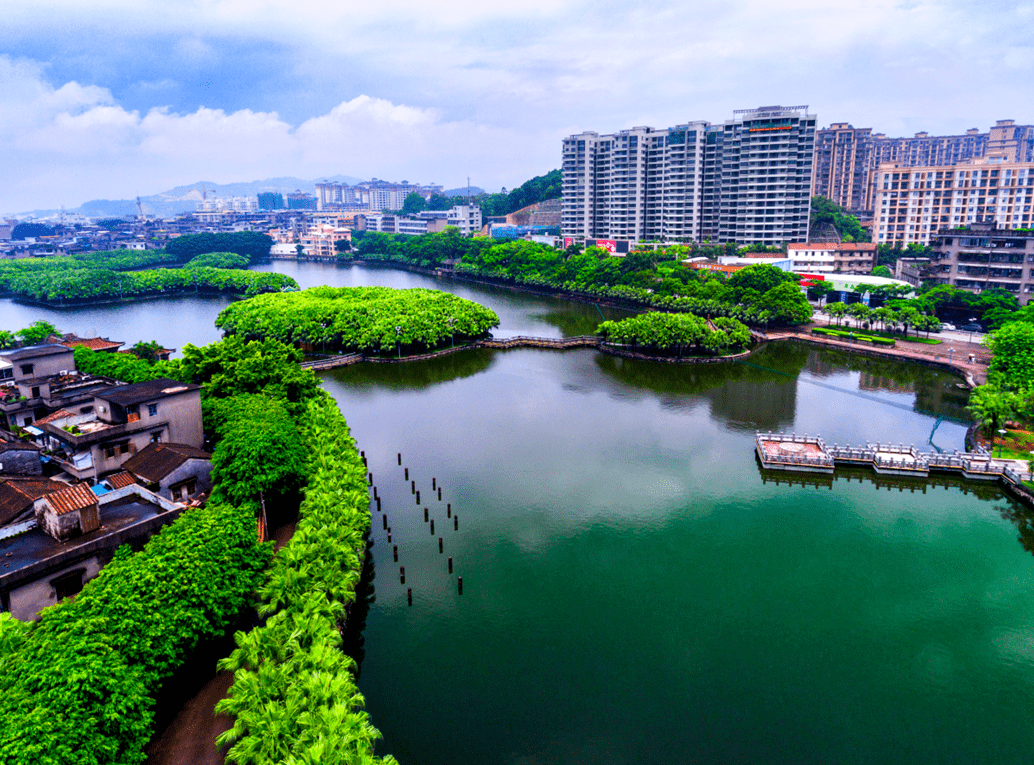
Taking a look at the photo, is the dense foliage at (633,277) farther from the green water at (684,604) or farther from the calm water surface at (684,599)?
the green water at (684,604)

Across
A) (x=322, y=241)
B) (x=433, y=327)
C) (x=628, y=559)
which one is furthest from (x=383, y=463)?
(x=322, y=241)

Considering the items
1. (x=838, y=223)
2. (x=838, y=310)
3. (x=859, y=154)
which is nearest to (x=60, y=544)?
(x=838, y=310)

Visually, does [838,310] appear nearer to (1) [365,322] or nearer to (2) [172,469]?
(1) [365,322]

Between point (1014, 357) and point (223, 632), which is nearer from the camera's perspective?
point (223, 632)

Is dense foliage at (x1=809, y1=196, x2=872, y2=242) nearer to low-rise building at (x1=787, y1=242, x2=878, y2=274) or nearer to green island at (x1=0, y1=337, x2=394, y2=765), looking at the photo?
low-rise building at (x1=787, y1=242, x2=878, y2=274)

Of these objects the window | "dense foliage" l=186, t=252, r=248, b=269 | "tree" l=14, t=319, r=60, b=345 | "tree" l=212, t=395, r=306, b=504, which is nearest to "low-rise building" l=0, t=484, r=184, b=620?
the window

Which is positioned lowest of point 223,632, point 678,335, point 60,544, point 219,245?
point 223,632
